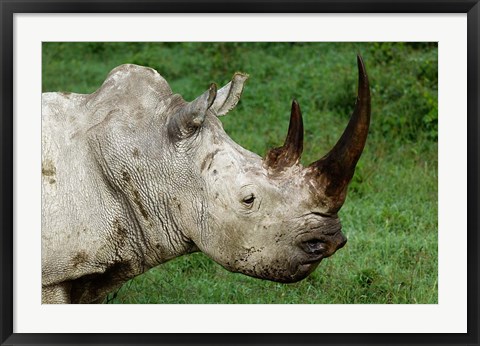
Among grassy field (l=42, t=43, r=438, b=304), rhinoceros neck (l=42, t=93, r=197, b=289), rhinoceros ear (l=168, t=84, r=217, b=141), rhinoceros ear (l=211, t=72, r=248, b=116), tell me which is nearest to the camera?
rhinoceros ear (l=168, t=84, r=217, b=141)

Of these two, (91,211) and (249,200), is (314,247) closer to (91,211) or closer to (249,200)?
(249,200)

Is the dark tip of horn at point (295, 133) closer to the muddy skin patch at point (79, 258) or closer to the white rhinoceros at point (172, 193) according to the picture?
the white rhinoceros at point (172, 193)

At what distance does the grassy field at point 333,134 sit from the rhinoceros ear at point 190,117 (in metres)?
1.49

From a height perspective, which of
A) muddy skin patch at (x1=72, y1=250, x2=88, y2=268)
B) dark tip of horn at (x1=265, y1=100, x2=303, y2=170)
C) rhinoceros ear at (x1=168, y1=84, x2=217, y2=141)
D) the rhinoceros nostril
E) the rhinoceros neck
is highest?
rhinoceros ear at (x1=168, y1=84, x2=217, y2=141)

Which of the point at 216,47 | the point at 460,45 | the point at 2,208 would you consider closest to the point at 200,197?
the point at 2,208

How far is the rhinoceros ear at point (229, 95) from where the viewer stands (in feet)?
20.0

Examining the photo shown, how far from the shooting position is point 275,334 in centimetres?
557

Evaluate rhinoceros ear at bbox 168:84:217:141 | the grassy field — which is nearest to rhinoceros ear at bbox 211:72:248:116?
rhinoceros ear at bbox 168:84:217:141

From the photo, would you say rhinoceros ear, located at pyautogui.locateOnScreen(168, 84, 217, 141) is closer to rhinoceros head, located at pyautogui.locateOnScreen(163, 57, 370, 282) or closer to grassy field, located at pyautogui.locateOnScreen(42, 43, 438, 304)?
rhinoceros head, located at pyautogui.locateOnScreen(163, 57, 370, 282)

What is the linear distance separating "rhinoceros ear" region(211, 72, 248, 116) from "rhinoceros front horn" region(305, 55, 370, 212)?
0.71 m

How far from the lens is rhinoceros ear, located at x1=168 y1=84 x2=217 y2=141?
223 inches
